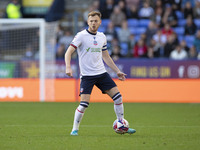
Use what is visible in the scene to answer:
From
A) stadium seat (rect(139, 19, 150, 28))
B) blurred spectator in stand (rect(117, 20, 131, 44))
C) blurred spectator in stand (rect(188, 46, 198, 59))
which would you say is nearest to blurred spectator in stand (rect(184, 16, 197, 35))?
stadium seat (rect(139, 19, 150, 28))

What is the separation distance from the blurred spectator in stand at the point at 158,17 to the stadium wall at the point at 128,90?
3.92 meters

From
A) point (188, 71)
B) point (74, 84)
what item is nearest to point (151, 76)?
point (188, 71)

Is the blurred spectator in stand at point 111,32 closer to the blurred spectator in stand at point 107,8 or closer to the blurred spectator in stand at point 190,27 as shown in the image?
the blurred spectator in stand at point 107,8

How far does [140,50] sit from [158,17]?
295 centimetres

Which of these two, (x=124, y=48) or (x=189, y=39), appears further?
(x=189, y=39)

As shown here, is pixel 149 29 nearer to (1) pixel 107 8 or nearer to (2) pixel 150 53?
(2) pixel 150 53

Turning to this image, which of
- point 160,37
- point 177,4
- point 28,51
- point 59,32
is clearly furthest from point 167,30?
point 28,51

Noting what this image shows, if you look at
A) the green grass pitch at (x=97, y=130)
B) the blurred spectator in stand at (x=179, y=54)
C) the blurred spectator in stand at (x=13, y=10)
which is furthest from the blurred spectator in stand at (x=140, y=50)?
the blurred spectator in stand at (x=13, y=10)

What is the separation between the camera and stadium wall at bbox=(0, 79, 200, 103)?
17.2 metres

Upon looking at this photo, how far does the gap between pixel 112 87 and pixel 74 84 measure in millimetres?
9314

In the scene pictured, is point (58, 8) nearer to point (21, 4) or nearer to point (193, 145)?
point (21, 4)

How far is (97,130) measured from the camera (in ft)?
29.3

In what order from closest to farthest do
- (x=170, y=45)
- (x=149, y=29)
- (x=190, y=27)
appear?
(x=170, y=45)
(x=149, y=29)
(x=190, y=27)

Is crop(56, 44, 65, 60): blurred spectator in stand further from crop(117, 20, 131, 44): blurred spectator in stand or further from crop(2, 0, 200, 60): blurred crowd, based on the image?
crop(117, 20, 131, 44): blurred spectator in stand
